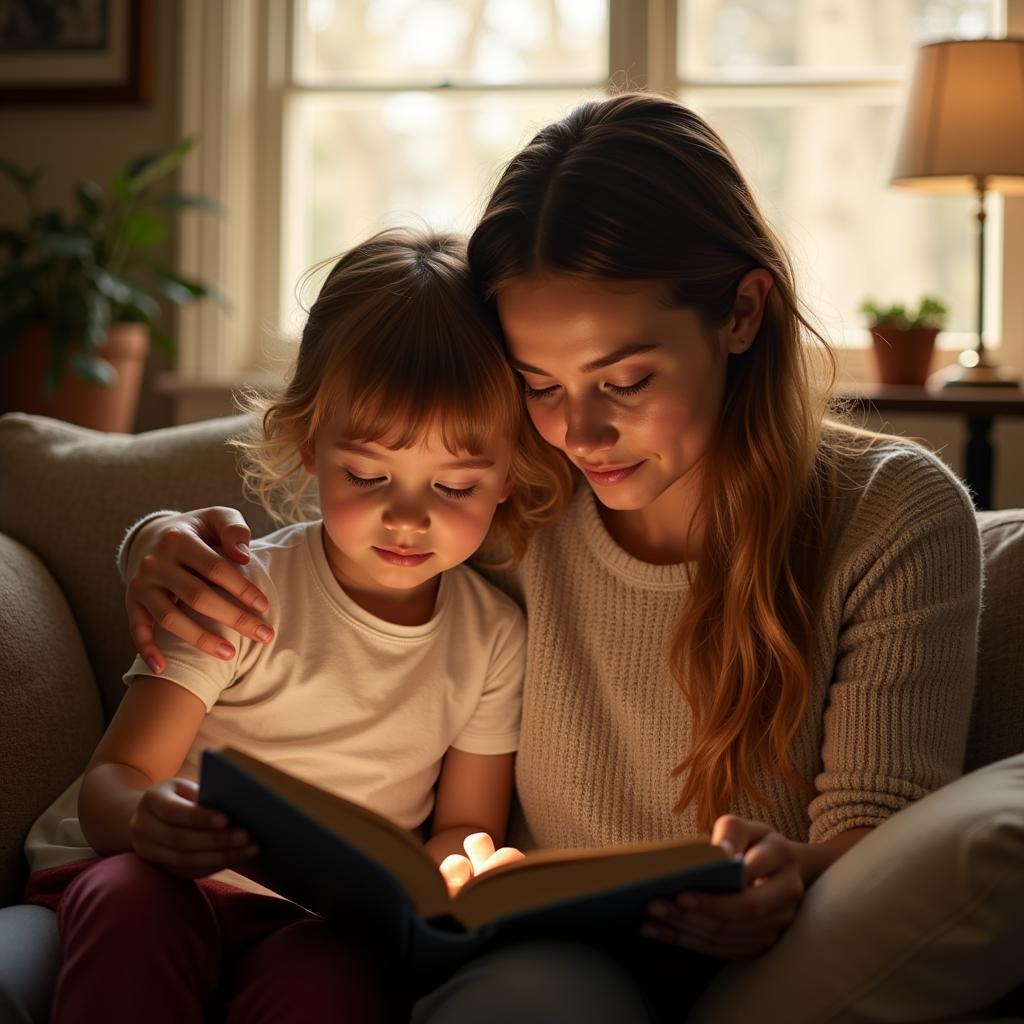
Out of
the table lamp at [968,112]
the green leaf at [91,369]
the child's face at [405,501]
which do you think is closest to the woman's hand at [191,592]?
the child's face at [405,501]

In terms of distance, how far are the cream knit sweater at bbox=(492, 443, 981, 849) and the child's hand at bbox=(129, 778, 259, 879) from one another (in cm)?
49

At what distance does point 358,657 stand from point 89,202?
2.06 m

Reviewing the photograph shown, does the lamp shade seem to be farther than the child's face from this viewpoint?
Yes

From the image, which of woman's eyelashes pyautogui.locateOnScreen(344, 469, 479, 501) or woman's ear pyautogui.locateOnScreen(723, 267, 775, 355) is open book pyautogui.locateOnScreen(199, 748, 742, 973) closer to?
woman's eyelashes pyautogui.locateOnScreen(344, 469, 479, 501)

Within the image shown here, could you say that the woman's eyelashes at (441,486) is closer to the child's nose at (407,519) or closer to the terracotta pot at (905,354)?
the child's nose at (407,519)

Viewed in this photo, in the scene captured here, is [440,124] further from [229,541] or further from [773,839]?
[773,839]

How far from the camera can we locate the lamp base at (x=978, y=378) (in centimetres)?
265

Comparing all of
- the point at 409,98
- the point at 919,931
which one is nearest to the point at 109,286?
the point at 409,98

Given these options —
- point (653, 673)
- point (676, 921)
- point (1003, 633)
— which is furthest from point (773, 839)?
point (1003, 633)

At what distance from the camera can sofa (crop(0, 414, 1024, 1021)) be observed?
1.38 m

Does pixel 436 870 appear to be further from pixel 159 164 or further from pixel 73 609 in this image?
pixel 159 164

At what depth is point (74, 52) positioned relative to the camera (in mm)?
3309

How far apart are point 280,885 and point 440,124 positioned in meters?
2.63

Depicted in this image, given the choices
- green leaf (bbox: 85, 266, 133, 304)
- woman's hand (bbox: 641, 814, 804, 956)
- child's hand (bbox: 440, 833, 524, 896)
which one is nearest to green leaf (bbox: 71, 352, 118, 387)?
green leaf (bbox: 85, 266, 133, 304)
